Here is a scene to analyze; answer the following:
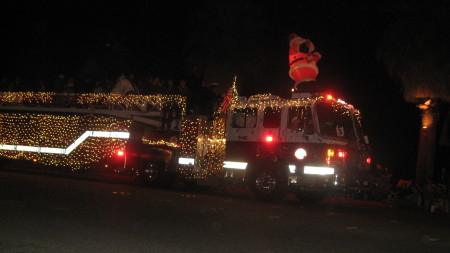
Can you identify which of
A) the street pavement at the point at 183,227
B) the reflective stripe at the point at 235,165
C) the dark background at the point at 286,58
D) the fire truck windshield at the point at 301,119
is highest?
the dark background at the point at 286,58

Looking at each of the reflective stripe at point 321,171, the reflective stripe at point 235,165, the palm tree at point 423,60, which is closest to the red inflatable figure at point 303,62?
the reflective stripe at point 235,165

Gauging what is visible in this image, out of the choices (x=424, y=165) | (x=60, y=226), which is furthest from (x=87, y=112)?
(x=424, y=165)

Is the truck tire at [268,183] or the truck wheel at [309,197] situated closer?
the truck tire at [268,183]

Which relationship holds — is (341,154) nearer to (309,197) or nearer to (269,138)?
(269,138)

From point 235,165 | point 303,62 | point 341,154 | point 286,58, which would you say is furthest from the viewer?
point 286,58

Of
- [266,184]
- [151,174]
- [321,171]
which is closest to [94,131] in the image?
[151,174]

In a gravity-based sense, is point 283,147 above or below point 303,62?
below

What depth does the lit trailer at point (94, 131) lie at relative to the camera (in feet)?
44.8

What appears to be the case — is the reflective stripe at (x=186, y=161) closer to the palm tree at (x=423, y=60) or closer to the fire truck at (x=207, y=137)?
the fire truck at (x=207, y=137)

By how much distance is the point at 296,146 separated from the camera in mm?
11789

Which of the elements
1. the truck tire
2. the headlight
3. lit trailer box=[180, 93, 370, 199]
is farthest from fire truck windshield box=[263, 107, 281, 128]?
the truck tire

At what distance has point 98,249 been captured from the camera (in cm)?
579

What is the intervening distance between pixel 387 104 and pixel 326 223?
13274mm

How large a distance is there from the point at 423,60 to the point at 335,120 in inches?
201
